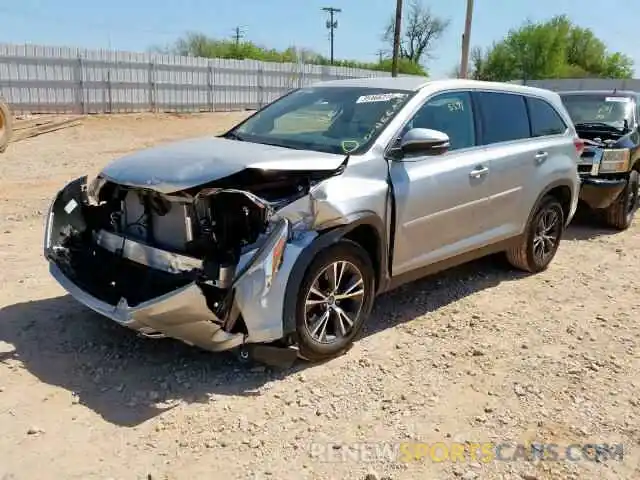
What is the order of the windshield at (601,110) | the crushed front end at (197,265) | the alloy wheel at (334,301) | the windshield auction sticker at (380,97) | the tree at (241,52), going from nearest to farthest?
the crushed front end at (197,265) → the alloy wheel at (334,301) → the windshield auction sticker at (380,97) → the windshield at (601,110) → the tree at (241,52)

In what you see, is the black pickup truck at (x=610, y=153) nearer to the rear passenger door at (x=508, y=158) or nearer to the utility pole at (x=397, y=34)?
the rear passenger door at (x=508, y=158)

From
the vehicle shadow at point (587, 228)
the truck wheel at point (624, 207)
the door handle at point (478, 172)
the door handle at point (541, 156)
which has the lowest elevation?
the vehicle shadow at point (587, 228)

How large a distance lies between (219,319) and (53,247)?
59.8 inches

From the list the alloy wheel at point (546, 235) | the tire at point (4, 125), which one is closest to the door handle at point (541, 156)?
the alloy wheel at point (546, 235)

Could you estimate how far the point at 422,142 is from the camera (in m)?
4.15

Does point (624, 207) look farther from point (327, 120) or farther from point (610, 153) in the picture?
point (327, 120)

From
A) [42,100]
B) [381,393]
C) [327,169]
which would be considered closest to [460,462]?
[381,393]

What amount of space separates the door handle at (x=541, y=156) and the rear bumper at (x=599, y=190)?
2.52m

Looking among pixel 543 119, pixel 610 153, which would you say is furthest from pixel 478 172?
pixel 610 153

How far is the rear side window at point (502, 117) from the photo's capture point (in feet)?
17.0

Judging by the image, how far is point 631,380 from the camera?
158 inches

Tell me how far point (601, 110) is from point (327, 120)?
233 inches

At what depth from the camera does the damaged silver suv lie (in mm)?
3504

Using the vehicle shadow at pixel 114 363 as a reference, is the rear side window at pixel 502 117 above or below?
above
